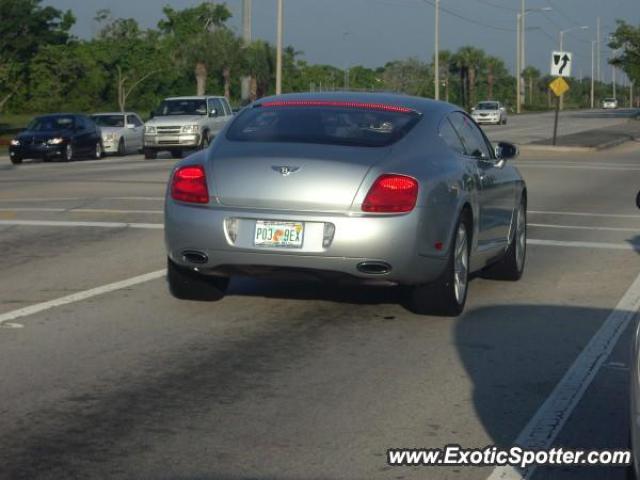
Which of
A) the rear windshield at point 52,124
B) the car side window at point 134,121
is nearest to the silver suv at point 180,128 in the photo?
the rear windshield at point 52,124

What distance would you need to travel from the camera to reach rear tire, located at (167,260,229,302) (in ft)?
32.9

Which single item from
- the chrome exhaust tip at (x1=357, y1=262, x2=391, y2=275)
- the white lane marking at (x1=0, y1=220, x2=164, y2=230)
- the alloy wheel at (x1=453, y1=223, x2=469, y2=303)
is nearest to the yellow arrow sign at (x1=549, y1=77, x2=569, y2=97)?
the white lane marking at (x1=0, y1=220, x2=164, y2=230)

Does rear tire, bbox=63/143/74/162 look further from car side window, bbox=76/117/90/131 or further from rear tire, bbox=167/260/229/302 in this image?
rear tire, bbox=167/260/229/302

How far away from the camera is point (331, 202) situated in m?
9.04

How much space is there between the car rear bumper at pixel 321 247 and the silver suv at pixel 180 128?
30.1 metres

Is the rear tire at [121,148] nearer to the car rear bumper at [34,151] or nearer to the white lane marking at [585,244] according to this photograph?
the car rear bumper at [34,151]

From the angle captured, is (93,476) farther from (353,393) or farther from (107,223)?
(107,223)

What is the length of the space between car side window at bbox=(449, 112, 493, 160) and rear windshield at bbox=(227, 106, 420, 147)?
752 mm

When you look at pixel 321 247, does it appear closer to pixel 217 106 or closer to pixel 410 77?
pixel 217 106

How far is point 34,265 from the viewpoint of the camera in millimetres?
Answer: 12383

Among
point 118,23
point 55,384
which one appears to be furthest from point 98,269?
point 118,23

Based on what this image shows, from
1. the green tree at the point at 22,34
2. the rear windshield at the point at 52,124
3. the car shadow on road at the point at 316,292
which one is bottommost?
the car shadow on road at the point at 316,292

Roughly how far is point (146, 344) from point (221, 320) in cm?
102

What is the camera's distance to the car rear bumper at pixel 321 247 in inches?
355
